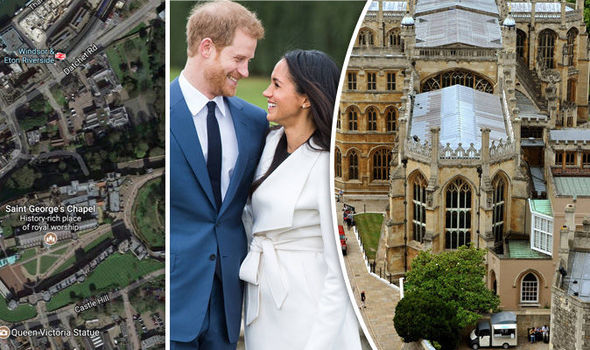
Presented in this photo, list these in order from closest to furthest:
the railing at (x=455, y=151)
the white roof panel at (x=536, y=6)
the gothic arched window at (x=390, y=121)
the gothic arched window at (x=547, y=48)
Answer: the gothic arched window at (x=390, y=121) → the railing at (x=455, y=151) → the white roof panel at (x=536, y=6) → the gothic arched window at (x=547, y=48)

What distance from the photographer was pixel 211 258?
5.32 m

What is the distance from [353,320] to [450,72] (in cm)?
217

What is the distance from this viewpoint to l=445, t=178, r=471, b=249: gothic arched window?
251 inches

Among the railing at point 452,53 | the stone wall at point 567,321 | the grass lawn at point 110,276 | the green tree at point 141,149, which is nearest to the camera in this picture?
the green tree at point 141,149

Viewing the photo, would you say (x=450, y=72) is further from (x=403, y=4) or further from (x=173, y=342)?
(x=173, y=342)

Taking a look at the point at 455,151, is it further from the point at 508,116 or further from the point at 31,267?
the point at 31,267

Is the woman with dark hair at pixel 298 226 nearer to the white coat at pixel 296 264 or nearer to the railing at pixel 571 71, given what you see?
the white coat at pixel 296 264

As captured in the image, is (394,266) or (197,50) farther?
(394,266)

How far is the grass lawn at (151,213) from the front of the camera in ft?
17.7

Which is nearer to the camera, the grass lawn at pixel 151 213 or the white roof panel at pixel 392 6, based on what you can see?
the grass lawn at pixel 151 213

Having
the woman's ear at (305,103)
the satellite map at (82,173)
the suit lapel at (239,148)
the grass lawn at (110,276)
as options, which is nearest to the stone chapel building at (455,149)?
the woman's ear at (305,103)

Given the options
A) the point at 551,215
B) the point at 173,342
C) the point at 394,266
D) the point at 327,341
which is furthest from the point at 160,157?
the point at 551,215

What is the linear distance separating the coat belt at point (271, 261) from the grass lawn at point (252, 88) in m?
0.90

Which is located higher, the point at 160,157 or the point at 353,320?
the point at 160,157
